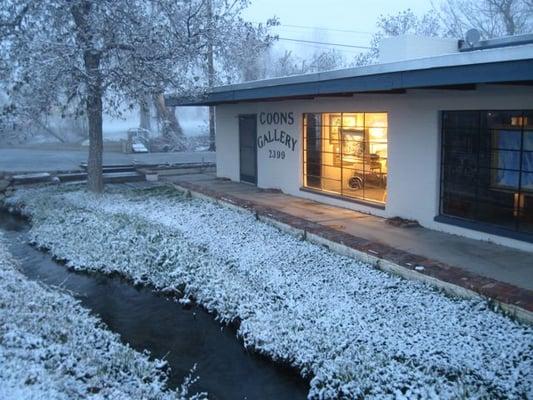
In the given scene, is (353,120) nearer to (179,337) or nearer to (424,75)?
(424,75)

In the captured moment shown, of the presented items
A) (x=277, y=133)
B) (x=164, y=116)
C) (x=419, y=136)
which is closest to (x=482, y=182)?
(x=419, y=136)

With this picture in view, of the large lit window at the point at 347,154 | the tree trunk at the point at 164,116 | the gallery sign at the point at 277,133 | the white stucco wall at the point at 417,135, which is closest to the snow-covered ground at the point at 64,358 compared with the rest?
the white stucco wall at the point at 417,135

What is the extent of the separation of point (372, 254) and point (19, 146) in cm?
3943

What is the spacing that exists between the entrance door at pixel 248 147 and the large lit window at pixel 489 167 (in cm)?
675

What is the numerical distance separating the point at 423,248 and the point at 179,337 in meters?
3.59

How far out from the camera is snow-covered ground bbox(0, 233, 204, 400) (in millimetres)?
4227

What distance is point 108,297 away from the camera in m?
7.78

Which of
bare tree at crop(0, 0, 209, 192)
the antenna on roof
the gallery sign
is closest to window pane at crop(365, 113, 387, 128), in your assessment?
the gallery sign

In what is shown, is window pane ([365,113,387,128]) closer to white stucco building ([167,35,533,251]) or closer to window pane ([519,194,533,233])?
white stucco building ([167,35,533,251])

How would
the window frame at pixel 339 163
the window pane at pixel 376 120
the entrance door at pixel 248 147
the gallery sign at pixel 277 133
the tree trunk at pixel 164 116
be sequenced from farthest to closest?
the tree trunk at pixel 164 116
the entrance door at pixel 248 147
the gallery sign at pixel 277 133
the window frame at pixel 339 163
the window pane at pixel 376 120

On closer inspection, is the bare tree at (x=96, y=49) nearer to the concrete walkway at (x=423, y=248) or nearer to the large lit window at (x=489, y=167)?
the concrete walkway at (x=423, y=248)

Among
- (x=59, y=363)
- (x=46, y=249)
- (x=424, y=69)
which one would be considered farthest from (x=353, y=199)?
(x=59, y=363)

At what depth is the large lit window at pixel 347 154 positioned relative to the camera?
10.5 m

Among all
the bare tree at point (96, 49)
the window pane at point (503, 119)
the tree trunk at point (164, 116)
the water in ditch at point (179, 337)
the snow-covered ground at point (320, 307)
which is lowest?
the water in ditch at point (179, 337)
